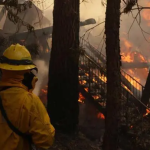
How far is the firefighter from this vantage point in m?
2.21

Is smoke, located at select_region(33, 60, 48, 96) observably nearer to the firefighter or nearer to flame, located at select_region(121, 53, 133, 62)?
the firefighter

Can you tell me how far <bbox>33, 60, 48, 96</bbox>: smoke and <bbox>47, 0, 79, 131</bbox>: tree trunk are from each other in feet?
19.8

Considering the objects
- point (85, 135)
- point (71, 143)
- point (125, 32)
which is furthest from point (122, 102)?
point (125, 32)

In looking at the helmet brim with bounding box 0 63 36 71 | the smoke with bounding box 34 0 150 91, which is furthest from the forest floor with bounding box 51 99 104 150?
the smoke with bounding box 34 0 150 91

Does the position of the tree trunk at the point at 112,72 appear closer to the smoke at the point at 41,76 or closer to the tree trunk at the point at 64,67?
the tree trunk at the point at 64,67

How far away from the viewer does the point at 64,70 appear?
22.5ft

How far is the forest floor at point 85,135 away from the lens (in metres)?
6.54

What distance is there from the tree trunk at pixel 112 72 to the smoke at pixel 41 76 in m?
8.26

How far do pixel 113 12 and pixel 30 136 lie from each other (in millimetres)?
3585

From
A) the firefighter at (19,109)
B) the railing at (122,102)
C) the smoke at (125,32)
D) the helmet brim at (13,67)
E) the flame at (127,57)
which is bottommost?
the railing at (122,102)

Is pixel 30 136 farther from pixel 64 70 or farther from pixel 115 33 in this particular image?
pixel 64 70

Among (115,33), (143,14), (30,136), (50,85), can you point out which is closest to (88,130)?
(50,85)

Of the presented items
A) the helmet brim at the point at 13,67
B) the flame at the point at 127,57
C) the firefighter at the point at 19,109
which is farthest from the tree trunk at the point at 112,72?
the flame at the point at 127,57

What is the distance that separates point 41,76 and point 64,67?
8426mm
